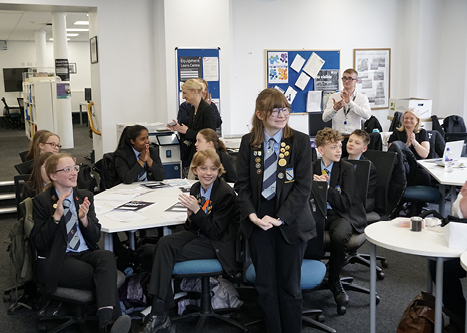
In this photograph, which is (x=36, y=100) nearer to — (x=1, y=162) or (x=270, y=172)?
(x=1, y=162)

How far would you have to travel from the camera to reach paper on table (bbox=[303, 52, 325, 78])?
752 cm

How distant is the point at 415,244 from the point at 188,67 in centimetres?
465

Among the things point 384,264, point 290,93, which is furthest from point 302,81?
point 384,264

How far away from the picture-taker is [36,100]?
11344 millimetres

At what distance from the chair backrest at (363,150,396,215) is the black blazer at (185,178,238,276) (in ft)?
5.02

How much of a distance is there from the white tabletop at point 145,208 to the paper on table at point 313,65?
13.0 ft

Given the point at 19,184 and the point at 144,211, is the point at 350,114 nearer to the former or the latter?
the point at 144,211

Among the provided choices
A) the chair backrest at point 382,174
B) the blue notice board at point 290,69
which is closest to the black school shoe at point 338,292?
the chair backrest at point 382,174

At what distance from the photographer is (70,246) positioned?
3076 millimetres

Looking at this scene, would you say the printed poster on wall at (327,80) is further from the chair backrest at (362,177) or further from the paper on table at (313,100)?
the chair backrest at (362,177)

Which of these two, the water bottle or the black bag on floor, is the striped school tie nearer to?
the black bag on floor

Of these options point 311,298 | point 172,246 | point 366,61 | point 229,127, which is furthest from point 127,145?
point 366,61

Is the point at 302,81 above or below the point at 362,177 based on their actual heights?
above

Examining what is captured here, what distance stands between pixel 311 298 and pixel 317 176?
885mm
